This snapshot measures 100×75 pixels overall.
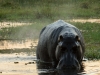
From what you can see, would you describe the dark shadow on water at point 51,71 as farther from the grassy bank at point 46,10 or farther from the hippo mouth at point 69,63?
the grassy bank at point 46,10

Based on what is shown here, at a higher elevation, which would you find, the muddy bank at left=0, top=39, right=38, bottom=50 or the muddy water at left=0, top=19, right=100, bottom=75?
the muddy bank at left=0, top=39, right=38, bottom=50

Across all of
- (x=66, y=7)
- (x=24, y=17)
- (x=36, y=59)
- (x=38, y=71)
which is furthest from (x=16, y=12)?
(x=38, y=71)

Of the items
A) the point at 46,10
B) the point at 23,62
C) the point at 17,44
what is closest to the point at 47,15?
the point at 46,10

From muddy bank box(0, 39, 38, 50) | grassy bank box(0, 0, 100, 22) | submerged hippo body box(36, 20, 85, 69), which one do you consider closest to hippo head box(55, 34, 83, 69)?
submerged hippo body box(36, 20, 85, 69)

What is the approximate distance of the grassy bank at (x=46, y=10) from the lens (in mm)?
27205

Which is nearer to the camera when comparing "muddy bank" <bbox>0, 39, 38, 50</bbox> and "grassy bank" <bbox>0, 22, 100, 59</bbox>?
"muddy bank" <bbox>0, 39, 38, 50</bbox>

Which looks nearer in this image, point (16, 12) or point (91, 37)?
point (91, 37)

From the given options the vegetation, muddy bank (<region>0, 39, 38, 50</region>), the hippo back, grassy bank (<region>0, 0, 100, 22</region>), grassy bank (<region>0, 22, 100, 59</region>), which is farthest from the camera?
grassy bank (<region>0, 0, 100, 22</region>)

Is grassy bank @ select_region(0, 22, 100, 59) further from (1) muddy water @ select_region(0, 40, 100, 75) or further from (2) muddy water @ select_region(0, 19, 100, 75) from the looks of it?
(1) muddy water @ select_region(0, 40, 100, 75)

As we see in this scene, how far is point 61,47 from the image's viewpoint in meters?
10.5

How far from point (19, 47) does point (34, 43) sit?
1043 mm

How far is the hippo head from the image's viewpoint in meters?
10.2

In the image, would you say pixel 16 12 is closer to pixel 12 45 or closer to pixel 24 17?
pixel 24 17

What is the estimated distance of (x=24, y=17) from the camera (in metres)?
27.3
